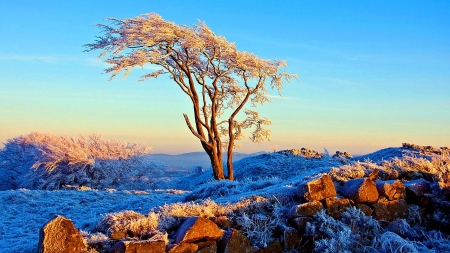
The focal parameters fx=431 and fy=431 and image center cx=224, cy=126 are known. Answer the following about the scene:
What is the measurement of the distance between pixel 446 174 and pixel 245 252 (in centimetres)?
348

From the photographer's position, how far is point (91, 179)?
20281mm

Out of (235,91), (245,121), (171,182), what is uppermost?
(235,91)

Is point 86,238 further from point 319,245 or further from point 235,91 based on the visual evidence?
point 235,91

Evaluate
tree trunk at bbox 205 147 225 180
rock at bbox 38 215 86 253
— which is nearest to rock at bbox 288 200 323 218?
rock at bbox 38 215 86 253

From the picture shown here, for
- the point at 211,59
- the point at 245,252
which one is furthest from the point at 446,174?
the point at 211,59

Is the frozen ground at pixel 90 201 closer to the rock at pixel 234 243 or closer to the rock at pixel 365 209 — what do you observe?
the rock at pixel 365 209

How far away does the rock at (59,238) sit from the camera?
13.6ft

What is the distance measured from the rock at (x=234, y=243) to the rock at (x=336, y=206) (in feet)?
3.87

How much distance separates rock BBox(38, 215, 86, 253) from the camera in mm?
4160

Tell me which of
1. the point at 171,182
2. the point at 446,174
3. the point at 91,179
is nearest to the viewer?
the point at 446,174

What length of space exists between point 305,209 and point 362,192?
891 mm

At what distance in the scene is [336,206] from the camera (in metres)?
5.46

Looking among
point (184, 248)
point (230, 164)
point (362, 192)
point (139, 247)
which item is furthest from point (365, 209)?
point (230, 164)

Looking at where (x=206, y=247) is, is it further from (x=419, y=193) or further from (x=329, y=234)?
(x=419, y=193)
